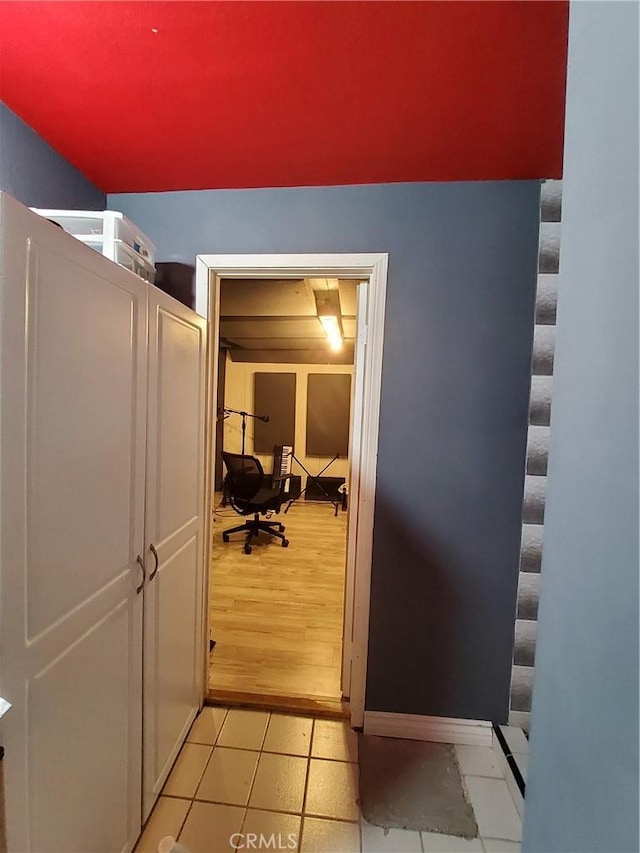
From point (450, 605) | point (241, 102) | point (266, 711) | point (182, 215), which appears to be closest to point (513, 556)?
point (450, 605)

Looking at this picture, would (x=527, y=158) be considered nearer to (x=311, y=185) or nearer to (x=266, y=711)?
(x=311, y=185)

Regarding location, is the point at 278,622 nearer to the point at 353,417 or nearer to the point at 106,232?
the point at 353,417

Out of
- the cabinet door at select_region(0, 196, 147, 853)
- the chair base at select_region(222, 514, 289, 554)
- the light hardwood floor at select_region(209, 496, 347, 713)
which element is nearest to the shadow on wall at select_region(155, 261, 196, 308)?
the cabinet door at select_region(0, 196, 147, 853)

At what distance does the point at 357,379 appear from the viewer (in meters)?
1.69

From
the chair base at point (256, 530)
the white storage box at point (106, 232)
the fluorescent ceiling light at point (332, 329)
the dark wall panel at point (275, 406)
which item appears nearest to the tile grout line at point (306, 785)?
the white storage box at point (106, 232)

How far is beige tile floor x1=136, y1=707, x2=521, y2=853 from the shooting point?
1.26m

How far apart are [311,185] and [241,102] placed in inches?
18.8

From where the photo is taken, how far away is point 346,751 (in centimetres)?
161

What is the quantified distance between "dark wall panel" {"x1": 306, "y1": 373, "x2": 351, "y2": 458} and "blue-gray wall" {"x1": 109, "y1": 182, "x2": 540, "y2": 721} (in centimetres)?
410

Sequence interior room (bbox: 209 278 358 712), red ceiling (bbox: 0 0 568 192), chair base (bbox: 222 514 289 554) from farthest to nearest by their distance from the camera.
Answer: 1. chair base (bbox: 222 514 289 554)
2. interior room (bbox: 209 278 358 712)
3. red ceiling (bbox: 0 0 568 192)

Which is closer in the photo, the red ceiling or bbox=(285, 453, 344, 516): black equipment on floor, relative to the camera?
the red ceiling

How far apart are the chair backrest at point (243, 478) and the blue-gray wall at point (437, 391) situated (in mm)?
2273

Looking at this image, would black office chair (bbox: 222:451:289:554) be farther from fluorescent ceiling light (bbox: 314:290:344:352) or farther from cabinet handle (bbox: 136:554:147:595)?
cabinet handle (bbox: 136:554:147:595)

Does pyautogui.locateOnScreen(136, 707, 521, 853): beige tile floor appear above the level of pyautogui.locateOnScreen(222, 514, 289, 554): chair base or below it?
below
